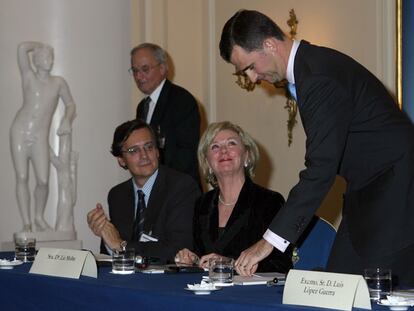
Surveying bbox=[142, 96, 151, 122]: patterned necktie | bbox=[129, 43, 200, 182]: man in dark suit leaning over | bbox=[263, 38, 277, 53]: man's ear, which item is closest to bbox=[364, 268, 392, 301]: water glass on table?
bbox=[263, 38, 277, 53]: man's ear

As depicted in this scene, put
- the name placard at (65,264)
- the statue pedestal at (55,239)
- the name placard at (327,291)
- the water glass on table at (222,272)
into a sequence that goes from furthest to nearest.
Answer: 1. the statue pedestal at (55,239)
2. the name placard at (65,264)
3. the water glass on table at (222,272)
4. the name placard at (327,291)

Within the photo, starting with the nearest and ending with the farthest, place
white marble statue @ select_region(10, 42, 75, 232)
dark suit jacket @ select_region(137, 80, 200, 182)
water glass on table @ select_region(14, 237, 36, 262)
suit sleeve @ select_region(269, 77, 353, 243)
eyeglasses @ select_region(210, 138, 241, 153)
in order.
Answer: suit sleeve @ select_region(269, 77, 353, 243) < water glass on table @ select_region(14, 237, 36, 262) < eyeglasses @ select_region(210, 138, 241, 153) < dark suit jacket @ select_region(137, 80, 200, 182) < white marble statue @ select_region(10, 42, 75, 232)

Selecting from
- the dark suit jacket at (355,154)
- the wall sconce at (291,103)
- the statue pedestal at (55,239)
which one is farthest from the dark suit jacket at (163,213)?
the wall sconce at (291,103)

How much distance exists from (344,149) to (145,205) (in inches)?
71.9

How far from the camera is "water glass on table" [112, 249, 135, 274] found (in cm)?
347

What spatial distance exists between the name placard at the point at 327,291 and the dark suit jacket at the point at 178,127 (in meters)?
3.51

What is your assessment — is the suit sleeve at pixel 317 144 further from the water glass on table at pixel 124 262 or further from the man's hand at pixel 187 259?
the man's hand at pixel 187 259

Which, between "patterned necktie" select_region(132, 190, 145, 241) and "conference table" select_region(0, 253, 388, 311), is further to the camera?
"patterned necktie" select_region(132, 190, 145, 241)

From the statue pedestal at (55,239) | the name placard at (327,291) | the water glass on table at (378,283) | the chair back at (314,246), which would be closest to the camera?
the name placard at (327,291)

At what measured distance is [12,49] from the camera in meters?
7.20

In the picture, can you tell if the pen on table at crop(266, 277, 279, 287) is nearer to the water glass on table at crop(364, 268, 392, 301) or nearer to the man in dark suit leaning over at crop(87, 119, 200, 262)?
the water glass on table at crop(364, 268, 392, 301)

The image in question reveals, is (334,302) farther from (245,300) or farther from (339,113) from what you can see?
(339,113)

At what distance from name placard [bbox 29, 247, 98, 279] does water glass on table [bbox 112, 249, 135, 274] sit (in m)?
0.16

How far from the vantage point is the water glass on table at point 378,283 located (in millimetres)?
2533
